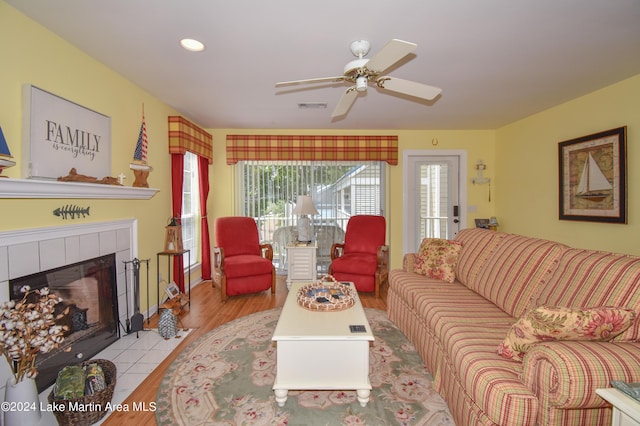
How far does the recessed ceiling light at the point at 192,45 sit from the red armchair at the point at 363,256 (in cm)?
280

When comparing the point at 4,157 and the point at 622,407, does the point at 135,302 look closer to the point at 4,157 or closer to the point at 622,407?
the point at 4,157

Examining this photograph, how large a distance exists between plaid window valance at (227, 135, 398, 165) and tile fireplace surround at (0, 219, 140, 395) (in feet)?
6.92

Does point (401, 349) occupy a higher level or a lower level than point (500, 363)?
lower

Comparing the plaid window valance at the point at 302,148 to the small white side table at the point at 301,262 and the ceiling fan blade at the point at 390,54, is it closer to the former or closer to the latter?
the small white side table at the point at 301,262

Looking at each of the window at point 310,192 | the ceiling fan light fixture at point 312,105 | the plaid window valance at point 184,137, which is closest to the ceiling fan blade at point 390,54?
the ceiling fan light fixture at point 312,105

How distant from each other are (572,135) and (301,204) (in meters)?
3.37

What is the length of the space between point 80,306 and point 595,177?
499 centimetres

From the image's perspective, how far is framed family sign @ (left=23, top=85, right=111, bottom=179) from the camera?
192 centimetres

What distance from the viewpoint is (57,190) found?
1.94 m

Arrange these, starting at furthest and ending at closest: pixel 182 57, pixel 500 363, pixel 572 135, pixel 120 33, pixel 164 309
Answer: pixel 572 135, pixel 164 309, pixel 182 57, pixel 120 33, pixel 500 363

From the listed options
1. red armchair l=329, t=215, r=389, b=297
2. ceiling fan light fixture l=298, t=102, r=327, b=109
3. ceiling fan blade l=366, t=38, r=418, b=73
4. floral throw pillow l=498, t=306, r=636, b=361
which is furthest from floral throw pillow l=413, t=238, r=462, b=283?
ceiling fan light fixture l=298, t=102, r=327, b=109

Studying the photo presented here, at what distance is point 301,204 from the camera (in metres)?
4.25

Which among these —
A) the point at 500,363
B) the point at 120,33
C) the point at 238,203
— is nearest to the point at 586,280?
the point at 500,363

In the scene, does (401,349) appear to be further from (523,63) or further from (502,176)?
(502,176)
